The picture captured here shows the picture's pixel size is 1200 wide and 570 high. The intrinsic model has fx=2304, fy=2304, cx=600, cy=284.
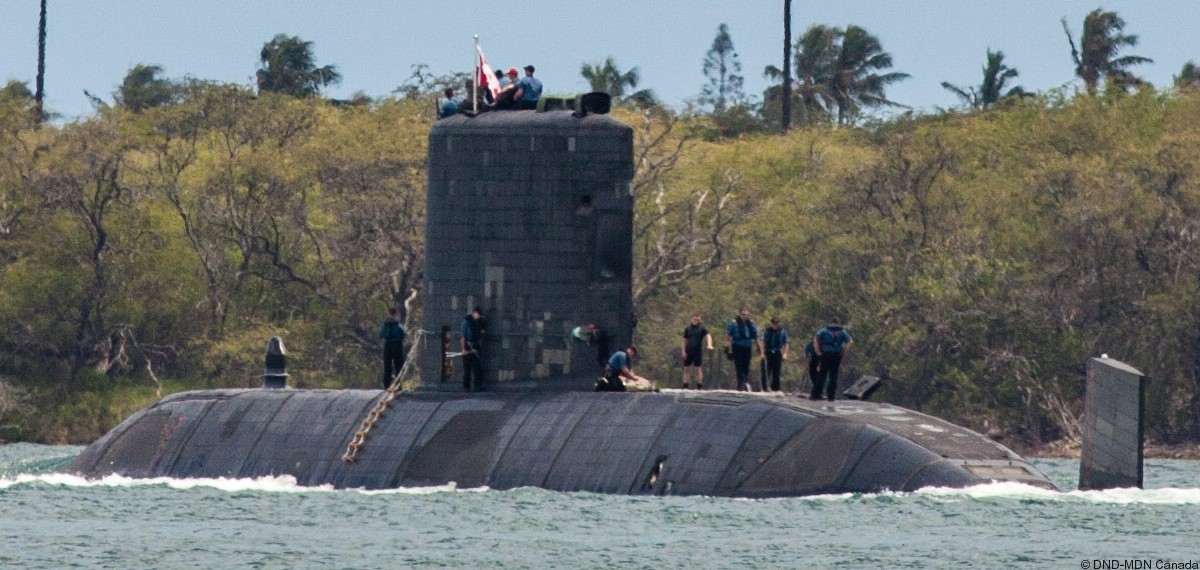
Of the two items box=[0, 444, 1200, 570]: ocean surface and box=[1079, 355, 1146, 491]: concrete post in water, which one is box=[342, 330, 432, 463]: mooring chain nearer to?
box=[0, 444, 1200, 570]: ocean surface

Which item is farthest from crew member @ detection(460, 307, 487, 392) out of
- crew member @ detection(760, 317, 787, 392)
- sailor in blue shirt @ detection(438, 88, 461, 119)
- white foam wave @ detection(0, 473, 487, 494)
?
crew member @ detection(760, 317, 787, 392)

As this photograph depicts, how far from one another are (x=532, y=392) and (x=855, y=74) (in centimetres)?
5584

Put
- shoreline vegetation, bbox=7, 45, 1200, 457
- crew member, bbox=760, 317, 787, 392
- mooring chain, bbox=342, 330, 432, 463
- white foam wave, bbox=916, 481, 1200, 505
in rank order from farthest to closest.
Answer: shoreline vegetation, bbox=7, 45, 1200, 457 → crew member, bbox=760, 317, 787, 392 → mooring chain, bbox=342, 330, 432, 463 → white foam wave, bbox=916, 481, 1200, 505


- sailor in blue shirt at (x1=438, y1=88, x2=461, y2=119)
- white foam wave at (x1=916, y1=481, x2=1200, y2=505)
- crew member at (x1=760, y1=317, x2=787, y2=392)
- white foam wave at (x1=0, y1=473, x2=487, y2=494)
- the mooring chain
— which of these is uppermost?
sailor in blue shirt at (x1=438, y1=88, x2=461, y2=119)

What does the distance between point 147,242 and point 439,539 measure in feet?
119

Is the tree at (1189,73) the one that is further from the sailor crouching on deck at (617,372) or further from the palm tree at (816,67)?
the sailor crouching on deck at (617,372)

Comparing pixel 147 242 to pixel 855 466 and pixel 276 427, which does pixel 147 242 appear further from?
pixel 855 466

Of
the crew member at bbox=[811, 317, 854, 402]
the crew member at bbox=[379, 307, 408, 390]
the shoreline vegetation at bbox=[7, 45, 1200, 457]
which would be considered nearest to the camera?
the crew member at bbox=[811, 317, 854, 402]

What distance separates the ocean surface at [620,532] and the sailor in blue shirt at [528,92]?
18.0ft

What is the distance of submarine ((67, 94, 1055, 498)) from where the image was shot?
28031 mm

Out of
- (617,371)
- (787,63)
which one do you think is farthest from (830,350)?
(787,63)

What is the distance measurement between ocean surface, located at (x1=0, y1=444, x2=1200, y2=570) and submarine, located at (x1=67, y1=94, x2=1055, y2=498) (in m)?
0.58

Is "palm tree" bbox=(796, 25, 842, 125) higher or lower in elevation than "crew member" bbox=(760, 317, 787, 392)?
higher

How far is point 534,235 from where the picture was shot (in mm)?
30188
